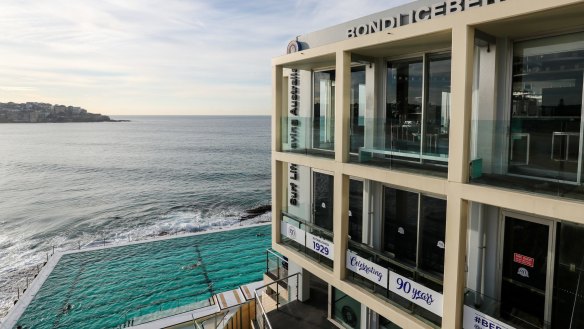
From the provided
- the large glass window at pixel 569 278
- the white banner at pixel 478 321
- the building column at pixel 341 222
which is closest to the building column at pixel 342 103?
the building column at pixel 341 222

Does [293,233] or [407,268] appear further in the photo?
[293,233]

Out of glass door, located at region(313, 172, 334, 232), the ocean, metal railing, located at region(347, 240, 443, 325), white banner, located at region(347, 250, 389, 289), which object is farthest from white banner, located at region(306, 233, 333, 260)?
the ocean

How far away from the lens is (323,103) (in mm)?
12023

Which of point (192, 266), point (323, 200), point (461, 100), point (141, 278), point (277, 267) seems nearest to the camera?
point (461, 100)

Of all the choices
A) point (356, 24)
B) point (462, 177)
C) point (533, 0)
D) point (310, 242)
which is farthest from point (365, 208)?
point (533, 0)

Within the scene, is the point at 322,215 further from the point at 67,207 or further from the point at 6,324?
the point at 67,207

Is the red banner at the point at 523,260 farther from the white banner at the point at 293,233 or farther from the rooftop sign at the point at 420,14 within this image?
the white banner at the point at 293,233

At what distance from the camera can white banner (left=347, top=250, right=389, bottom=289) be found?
27.6ft

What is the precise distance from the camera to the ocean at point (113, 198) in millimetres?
36875

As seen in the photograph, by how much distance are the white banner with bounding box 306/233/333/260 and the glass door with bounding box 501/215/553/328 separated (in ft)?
13.2

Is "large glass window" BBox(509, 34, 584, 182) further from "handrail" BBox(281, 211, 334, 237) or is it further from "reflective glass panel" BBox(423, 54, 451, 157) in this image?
"handrail" BBox(281, 211, 334, 237)

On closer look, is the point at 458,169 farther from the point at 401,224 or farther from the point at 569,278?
the point at 401,224

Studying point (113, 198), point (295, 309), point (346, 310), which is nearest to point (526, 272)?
point (346, 310)

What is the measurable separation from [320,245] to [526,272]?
4855 millimetres
